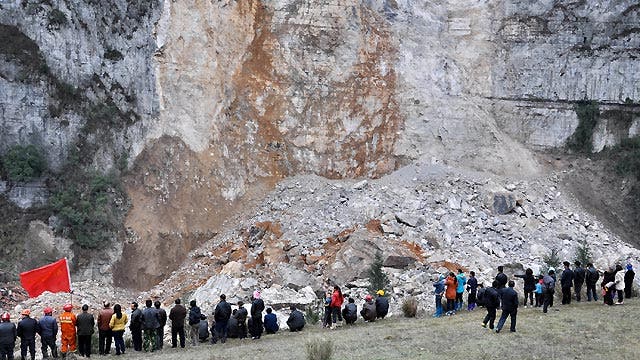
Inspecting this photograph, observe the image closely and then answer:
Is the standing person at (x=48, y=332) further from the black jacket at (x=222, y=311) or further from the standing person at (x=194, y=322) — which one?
the black jacket at (x=222, y=311)

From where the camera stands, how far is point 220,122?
3459cm

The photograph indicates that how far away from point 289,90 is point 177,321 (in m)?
19.7

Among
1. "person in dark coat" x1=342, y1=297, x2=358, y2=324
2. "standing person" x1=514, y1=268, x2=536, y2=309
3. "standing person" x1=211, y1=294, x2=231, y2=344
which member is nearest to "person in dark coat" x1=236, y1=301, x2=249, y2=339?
"standing person" x1=211, y1=294, x2=231, y2=344

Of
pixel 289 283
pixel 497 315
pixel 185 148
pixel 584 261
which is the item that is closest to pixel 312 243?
pixel 289 283

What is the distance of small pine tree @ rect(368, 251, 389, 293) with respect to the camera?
25453mm

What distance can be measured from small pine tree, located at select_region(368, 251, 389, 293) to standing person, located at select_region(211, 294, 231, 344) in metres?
7.79

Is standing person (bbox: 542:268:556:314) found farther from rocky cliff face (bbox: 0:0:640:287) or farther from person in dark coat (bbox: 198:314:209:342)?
rocky cliff face (bbox: 0:0:640:287)

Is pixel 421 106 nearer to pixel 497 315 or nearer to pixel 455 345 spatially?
pixel 497 315

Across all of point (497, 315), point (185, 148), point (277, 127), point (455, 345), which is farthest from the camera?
point (277, 127)

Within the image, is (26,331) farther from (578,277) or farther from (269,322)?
(578,277)

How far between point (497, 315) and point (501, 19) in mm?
24526

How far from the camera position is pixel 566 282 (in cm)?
1934

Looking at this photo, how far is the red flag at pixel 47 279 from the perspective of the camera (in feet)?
71.9

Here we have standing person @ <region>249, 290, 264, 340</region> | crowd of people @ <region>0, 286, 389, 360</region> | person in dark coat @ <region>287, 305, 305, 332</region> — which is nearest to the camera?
crowd of people @ <region>0, 286, 389, 360</region>
